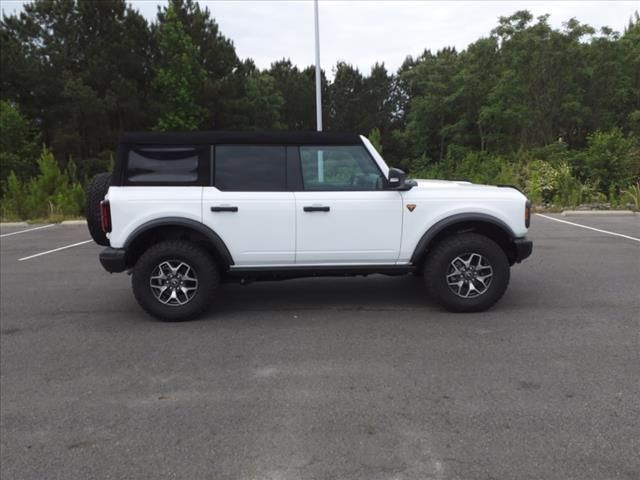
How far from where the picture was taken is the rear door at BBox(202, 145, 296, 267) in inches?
205

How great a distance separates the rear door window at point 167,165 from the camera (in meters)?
5.23

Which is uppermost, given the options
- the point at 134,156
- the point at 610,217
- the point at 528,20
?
the point at 528,20

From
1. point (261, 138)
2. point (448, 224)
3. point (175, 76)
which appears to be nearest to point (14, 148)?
point (175, 76)

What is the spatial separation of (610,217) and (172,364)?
13.3 m

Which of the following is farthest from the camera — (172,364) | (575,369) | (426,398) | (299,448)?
(172,364)

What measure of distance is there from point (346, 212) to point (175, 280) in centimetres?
174

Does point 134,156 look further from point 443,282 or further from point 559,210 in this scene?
point 559,210

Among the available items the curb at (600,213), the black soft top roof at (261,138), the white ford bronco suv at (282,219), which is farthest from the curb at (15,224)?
the curb at (600,213)

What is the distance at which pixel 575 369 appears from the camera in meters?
3.93

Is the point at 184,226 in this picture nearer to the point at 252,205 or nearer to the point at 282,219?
the point at 252,205

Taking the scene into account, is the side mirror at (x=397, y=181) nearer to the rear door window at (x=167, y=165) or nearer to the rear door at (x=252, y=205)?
the rear door at (x=252, y=205)

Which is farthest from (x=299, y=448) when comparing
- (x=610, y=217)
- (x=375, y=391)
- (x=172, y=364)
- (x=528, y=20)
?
(x=528, y=20)

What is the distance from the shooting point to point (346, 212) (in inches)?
207

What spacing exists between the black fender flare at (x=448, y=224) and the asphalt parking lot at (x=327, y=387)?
0.63 m
